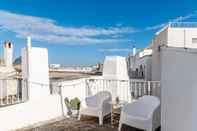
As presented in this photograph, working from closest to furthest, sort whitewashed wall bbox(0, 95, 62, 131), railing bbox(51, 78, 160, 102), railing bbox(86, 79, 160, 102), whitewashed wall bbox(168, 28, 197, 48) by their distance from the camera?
1. whitewashed wall bbox(0, 95, 62, 131)
2. railing bbox(51, 78, 160, 102)
3. railing bbox(86, 79, 160, 102)
4. whitewashed wall bbox(168, 28, 197, 48)

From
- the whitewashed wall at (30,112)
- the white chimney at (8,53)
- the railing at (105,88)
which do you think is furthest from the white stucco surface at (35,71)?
the white chimney at (8,53)

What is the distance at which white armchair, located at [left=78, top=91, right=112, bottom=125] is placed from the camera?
21.4 ft

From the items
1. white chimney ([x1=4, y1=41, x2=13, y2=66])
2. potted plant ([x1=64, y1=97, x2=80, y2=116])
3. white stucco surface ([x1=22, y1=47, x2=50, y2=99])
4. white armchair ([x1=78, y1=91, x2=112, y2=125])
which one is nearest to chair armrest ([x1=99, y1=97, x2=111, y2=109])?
white armchair ([x1=78, y1=91, x2=112, y2=125])

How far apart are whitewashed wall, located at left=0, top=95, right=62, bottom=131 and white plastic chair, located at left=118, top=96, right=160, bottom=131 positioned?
2226 mm

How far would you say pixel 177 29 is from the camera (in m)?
13.3

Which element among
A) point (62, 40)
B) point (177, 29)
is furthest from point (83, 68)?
point (177, 29)

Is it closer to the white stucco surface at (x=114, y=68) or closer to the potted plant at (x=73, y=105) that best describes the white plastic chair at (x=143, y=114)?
the potted plant at (x=73, y=105)

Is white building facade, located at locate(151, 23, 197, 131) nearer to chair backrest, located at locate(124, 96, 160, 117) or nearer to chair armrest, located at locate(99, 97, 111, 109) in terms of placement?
chair backrest, located at locate(124, 96, 160, 117)

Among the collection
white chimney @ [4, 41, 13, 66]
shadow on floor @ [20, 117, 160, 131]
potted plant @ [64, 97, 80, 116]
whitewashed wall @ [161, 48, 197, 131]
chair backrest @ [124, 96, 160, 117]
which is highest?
white chimney @ [4, 41, 13, 66]

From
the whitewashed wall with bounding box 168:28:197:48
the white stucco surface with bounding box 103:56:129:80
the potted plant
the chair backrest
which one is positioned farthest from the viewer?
the whitewashed wall with bounding box 168:28:197:48

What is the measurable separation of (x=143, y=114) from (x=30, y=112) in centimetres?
302

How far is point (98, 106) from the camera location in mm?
6609

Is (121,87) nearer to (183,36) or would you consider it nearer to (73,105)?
(73,105)

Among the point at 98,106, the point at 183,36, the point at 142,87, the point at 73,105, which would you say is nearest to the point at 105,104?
the point at 98,106
